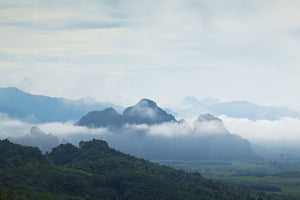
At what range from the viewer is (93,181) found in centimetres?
7906

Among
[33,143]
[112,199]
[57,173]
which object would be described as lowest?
[112,199]

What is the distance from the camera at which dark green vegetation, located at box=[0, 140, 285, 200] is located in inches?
2766

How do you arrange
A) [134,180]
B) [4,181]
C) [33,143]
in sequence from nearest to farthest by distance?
[4,181]
[134,180]
[33,143]

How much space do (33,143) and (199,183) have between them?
427 ft

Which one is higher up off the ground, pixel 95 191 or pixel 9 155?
pixel 9 155

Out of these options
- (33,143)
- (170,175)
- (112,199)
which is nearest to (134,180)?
(112,199)

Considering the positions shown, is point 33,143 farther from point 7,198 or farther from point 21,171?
point 7,198

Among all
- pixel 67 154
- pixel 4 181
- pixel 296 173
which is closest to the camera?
pixel 4 181

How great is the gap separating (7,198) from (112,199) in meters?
22.0

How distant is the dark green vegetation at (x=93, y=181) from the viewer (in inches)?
2766

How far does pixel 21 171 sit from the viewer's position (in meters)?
75.8

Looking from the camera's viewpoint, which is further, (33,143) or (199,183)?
(33,143)

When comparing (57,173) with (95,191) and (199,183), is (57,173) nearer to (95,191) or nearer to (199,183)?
(95,191)

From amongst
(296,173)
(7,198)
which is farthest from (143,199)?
(296,173)
